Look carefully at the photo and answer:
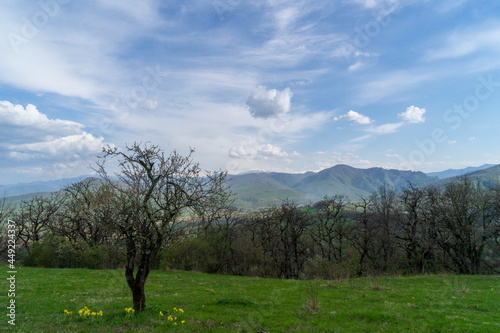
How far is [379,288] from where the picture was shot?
20641 mm

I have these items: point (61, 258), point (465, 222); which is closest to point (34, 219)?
point (61, 258)

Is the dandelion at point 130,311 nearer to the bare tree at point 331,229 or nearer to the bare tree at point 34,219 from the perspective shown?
the bare tree at point 331,229

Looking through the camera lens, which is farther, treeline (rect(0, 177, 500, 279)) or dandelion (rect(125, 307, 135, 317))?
treeline (rect(0, 177, 500, 279))

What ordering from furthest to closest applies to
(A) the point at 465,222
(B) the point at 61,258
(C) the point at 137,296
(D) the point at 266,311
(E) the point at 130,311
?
(A) the point at 465,222 < (B) the point at 61,258 < (D) the point at 266,311 < (C) the point at 137,296 < (E) the point at 130,311

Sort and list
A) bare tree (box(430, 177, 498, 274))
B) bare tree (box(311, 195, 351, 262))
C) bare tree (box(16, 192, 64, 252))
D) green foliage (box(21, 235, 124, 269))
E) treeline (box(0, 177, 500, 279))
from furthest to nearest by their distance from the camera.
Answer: bare tree (box(311, 195, 351, 262)), bare tree (box(16, 192, 64, 252)), bare tree (box(430, 177, 498, 274)), treeline (box(0, 177, 500, 279)), green foliage (box(21, 235, 124, 269))

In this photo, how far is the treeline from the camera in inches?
1468

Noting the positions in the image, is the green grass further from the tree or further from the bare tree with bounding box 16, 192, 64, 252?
the bare tree with bounding box 16, 192, 64, 252

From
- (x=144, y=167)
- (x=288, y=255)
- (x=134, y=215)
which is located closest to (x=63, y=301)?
(x=134, y=215)

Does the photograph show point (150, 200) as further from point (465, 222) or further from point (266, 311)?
point (465, 222)

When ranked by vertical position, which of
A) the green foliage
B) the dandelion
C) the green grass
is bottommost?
the green foliage

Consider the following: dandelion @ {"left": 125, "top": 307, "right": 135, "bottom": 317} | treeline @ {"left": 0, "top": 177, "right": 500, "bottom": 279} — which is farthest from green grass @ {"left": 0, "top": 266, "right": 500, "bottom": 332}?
treeline @ {"left": 0, "top": 177, "right": 500, "bottom": 279}

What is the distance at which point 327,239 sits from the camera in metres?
50.8

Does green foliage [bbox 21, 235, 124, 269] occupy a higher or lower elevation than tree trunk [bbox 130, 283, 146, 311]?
lower

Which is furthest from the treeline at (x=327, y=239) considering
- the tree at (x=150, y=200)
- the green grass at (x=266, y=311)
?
the tree at (x=150, y=200)
